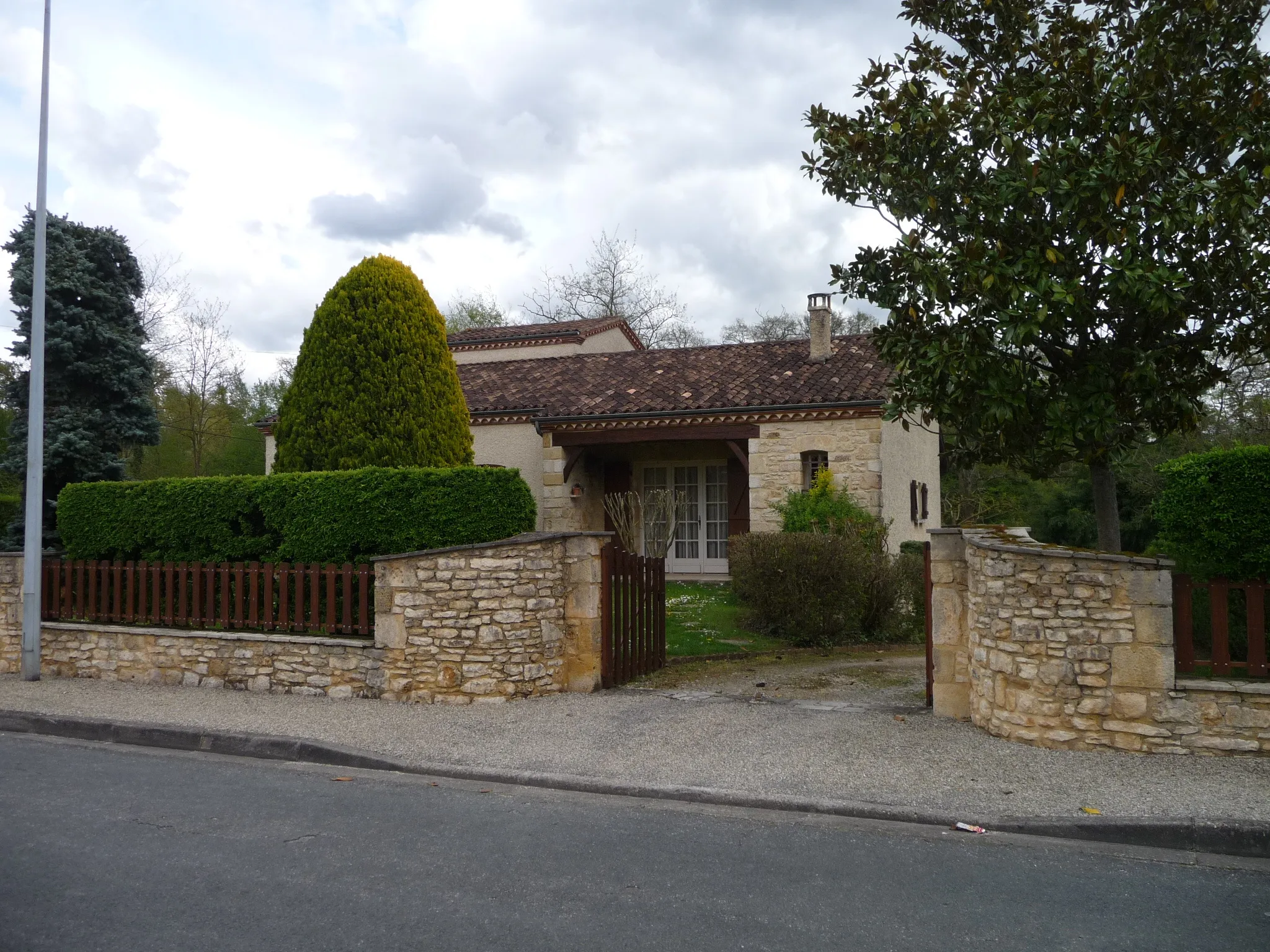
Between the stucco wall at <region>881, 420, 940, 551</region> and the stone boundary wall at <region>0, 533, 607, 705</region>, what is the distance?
8.77 meters

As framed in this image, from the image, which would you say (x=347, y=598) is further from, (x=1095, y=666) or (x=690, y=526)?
(x=690, y=526)

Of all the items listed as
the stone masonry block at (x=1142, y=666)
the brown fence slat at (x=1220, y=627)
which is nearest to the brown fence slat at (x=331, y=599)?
the stone masonry block at (x=1142, y=666)

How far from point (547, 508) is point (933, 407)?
11.9 m

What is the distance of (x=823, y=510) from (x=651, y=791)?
1105cm

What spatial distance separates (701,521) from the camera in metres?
19.2

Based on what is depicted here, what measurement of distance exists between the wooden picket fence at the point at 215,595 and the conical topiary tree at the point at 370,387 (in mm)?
1490

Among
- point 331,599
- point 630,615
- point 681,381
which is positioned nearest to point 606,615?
point 630,615

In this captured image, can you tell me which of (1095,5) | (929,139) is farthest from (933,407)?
(1095,5)

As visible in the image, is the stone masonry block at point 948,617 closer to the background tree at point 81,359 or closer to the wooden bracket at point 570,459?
the background tree at point 81,359

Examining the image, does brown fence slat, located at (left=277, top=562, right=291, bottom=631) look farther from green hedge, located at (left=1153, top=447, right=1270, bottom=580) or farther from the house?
the house

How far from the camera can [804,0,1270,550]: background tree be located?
6.77 meters

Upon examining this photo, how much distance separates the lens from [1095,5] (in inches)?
310

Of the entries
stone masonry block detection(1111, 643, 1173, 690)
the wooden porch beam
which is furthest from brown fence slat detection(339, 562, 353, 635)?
the wooden porch beam

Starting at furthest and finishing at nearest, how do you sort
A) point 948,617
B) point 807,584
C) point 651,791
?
point 807,584 < point 948,617 < point 651,791
